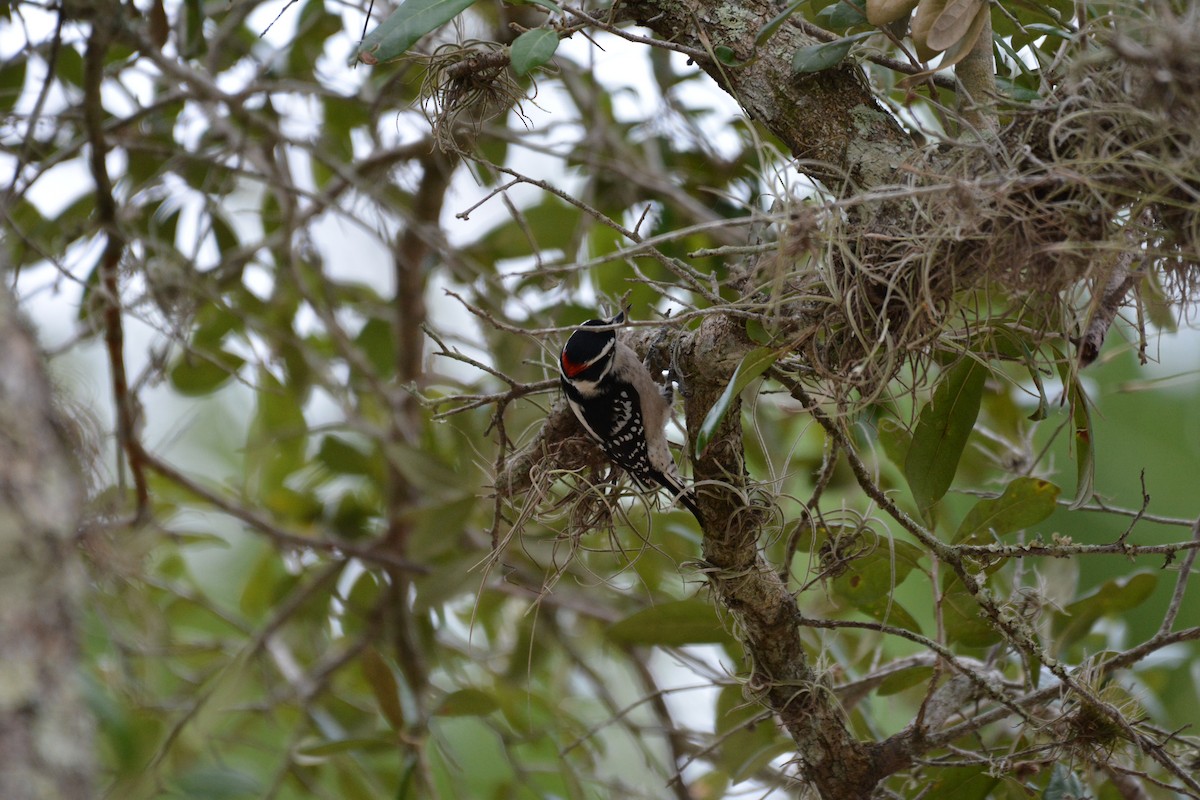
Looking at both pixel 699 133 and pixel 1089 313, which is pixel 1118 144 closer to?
pixel 1089 313

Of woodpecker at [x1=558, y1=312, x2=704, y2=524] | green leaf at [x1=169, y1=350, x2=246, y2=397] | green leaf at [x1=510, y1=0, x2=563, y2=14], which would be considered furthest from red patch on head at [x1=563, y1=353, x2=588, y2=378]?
green leaf at [x1=169, y1=350, x2=246, y2=397]

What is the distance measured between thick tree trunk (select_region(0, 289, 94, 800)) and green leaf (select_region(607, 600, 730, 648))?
121 centimetres

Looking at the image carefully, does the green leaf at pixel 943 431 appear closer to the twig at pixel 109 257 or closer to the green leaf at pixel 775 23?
the green leaf at pixel 775 23

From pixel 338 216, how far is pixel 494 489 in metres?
1.42

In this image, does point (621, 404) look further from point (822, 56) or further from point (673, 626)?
point (822, 56)

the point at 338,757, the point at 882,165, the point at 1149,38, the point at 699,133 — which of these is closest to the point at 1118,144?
the point at 1149,38

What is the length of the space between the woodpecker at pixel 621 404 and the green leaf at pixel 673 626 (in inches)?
9.0

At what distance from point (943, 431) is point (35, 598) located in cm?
119

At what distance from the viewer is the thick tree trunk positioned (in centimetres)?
76

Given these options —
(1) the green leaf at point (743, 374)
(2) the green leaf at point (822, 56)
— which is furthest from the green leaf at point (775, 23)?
(1) the green leaf at point (743, 374)

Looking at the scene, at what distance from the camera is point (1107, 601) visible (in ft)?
6.44

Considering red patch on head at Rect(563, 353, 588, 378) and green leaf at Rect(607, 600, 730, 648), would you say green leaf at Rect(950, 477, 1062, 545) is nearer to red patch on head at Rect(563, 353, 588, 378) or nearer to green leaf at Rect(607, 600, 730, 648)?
green leaf at Rect(607, 600, 730, 648)

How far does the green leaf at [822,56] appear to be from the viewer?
1298 mm

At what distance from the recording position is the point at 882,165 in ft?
4.34
